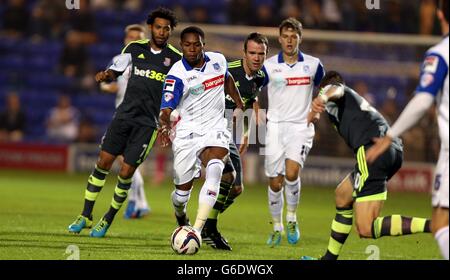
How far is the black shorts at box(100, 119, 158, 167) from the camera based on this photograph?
1080 centimetres

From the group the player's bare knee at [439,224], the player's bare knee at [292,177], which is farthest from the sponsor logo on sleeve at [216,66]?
the player's bare knee at [439,224]

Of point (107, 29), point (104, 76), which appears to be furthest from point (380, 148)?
point (107, 29)

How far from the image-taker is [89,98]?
2339 cm

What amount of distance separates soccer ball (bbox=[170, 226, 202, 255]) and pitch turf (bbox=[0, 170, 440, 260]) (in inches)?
3.4

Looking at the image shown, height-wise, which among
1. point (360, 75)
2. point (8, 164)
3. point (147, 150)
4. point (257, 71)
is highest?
point (257, 71)

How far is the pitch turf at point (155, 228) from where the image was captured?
31.0 feet

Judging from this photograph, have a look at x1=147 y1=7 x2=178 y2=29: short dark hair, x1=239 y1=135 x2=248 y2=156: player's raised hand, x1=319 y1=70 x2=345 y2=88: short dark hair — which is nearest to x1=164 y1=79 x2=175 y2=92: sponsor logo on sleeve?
x1=147 y1=7 x2=178 y2=29: short dark hair

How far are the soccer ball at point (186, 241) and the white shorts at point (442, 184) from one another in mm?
2639

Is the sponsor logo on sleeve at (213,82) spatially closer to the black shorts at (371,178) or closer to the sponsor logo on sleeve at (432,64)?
the black shorts at (371,178)

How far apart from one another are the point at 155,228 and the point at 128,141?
150cm

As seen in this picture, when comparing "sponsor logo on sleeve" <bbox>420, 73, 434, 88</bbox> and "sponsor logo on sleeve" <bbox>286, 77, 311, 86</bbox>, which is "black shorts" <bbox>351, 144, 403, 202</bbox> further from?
"sponsor logo on sleeve" <bbox>286, 77, 311, 86</bbox>

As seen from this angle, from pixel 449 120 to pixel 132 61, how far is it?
460cm
